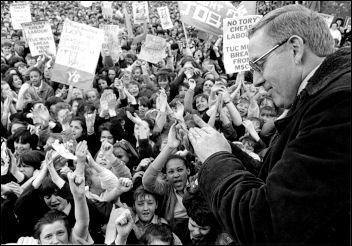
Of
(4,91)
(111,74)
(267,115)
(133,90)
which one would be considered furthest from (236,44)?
(4,91)

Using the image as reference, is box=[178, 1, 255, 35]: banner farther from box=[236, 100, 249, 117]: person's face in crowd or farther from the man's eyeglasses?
the man's eyeglasses

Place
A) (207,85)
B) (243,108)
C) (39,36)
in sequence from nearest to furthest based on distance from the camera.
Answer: (243,108) → (207,85) → (39,36)

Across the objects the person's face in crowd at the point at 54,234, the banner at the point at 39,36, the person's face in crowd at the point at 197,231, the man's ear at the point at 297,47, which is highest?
the man's ear at the point at 297,47

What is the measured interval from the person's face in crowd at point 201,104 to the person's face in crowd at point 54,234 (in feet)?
10.9

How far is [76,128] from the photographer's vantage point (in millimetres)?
5223

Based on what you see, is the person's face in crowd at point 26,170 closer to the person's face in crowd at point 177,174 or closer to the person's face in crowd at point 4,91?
the person's face in crowd at point 177,174

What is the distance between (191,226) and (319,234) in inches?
80.1

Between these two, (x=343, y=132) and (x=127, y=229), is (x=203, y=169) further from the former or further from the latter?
(x=127, y=229)

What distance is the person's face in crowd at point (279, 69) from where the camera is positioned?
1.25m

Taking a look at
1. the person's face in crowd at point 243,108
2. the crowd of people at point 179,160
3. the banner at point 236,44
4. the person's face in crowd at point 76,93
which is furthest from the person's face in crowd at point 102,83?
the person's face in crowd at point 243,108

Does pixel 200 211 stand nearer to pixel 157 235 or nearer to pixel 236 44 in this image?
pixel 157 235

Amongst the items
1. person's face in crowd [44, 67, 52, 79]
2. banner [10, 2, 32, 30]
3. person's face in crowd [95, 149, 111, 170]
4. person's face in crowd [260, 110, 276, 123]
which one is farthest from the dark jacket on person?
banner [10, 2, 32, 30]

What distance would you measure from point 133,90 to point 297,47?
5991mm

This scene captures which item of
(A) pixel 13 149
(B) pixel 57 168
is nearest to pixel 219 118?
(B) pixel 57 168
